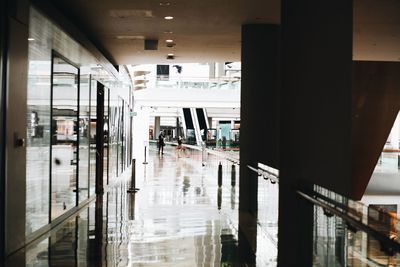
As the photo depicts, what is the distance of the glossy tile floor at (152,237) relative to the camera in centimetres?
605

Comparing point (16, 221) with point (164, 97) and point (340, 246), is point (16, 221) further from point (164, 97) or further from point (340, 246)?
point (164, 97)

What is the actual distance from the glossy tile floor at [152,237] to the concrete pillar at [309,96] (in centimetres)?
101

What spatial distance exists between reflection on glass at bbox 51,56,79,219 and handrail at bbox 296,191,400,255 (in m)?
5.09

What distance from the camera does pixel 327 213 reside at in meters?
4.41

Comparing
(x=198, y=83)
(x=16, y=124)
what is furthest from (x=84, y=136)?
(x=198, y=83)

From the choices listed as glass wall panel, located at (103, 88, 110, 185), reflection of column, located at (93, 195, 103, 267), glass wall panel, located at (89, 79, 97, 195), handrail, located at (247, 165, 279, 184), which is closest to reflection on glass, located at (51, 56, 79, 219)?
reflection of column, located at (93, 195, 103, 267)

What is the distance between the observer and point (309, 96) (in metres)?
5.68

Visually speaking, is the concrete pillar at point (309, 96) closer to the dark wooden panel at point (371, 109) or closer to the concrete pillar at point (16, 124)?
the concrete pillar at point (16, 124)

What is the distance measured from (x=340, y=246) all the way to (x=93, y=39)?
953 centimetres

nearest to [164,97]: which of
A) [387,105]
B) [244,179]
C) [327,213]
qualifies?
[387,105]

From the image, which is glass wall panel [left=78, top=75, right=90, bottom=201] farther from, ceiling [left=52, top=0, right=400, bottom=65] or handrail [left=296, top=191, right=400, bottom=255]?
handrail [left=296, top=191, right=400, bottom=255]

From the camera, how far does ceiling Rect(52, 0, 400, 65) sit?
28.7 feet

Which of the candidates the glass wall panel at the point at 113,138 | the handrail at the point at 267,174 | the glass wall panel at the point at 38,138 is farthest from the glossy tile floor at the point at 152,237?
the glass wall panel at the point at 113,138

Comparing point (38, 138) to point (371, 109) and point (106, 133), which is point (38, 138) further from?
point (371, 109)
